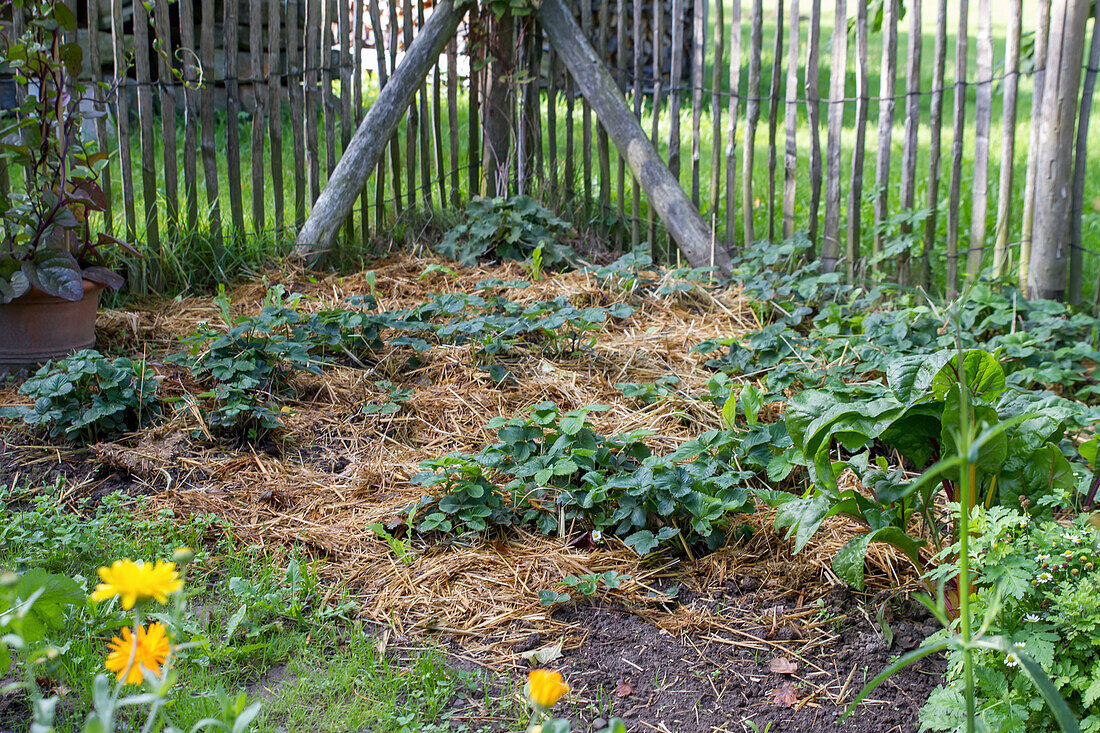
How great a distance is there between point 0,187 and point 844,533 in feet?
12.7

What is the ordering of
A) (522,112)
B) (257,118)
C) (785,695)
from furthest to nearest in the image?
(522,112) → (257,118) → (785,695)

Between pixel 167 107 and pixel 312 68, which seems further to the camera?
pixel 312 68

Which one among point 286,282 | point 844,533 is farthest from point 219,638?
point 286,282

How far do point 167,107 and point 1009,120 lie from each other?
12.5ft

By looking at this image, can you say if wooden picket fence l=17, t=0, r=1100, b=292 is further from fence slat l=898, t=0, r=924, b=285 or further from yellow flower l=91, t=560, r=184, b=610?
yellow flower l=91, t=560, r=184, b=610

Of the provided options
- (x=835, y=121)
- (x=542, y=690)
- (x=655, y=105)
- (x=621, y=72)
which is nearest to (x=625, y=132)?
(x=655, y=105)

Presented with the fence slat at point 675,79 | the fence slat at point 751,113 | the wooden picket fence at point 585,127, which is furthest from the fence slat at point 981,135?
the fence slat at point 675,79

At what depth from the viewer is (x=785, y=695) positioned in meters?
1.80

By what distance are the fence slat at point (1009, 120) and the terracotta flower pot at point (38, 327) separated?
3807mm

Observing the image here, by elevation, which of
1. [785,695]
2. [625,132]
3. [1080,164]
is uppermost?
[625,132]

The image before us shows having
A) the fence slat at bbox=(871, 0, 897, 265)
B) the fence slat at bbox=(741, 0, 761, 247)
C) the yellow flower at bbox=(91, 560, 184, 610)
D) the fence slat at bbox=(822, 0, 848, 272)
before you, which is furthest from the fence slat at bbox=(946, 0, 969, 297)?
the yellow flower at bbox=(91, 560, 184, 610)

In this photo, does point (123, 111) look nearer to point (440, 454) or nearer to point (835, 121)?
point (440, 454)

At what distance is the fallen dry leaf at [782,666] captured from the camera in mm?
1871

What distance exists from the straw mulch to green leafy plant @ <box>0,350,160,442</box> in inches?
4.0
